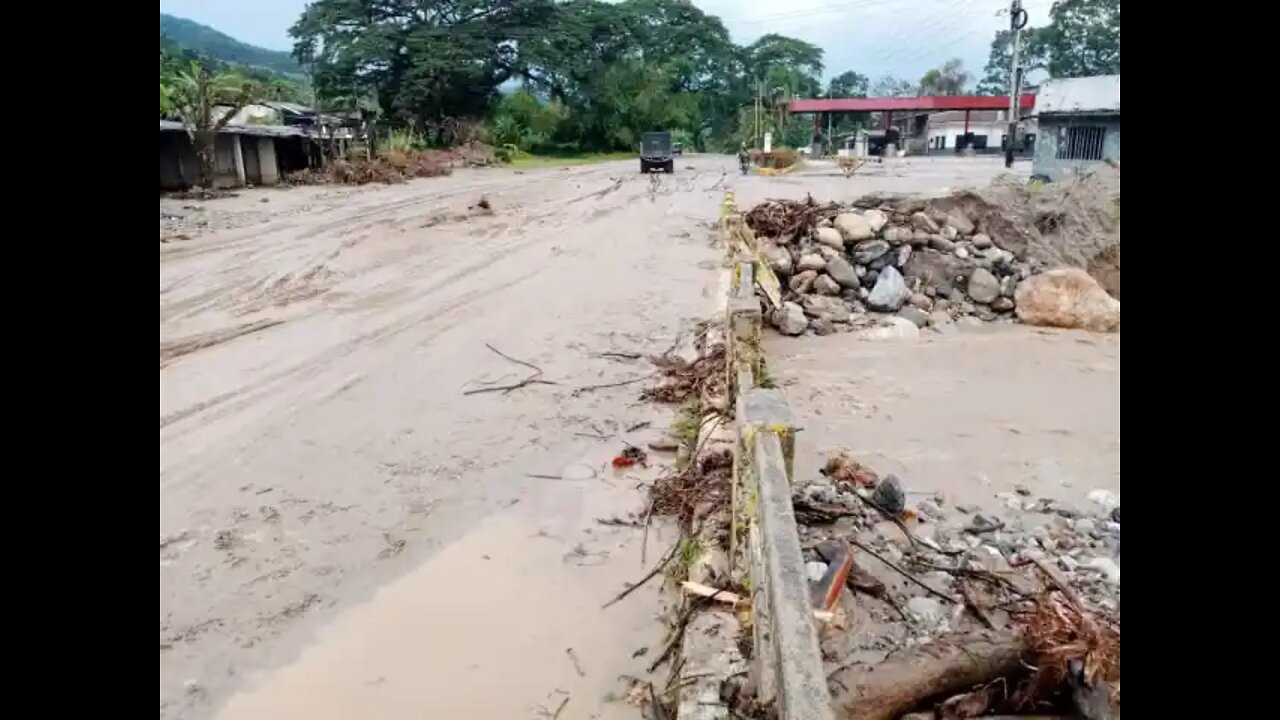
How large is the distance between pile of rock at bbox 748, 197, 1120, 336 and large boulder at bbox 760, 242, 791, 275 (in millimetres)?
16

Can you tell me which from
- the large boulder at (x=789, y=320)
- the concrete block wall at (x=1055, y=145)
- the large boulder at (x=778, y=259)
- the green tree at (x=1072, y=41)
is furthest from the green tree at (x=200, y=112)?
the green tree at (x=1072, y=41)

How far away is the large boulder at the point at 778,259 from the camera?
44.2 ft

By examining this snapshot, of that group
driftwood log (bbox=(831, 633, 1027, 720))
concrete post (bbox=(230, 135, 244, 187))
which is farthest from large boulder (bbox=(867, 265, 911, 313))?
concrete post (bbox=(230, 135, 244, 187))

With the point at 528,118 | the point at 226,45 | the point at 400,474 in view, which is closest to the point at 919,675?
the point at 400,474

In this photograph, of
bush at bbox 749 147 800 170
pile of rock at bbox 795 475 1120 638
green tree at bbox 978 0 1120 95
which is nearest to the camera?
pile of rock at bbox 795 475 1120 638

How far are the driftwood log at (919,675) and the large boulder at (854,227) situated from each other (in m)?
10.4

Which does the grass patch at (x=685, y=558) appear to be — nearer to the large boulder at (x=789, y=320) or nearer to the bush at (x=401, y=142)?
the large boulder at (x=789, y=320)

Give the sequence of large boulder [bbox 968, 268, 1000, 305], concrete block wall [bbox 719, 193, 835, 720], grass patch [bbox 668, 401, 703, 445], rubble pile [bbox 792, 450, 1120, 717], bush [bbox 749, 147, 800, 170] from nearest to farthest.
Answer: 1. concrete block wall [bbox 719, 193, 835, 720]
2. rubble pile [bbox 792, 450, 1120, 717]
3. grass patch [bbox 668, 401, 703, 445]
4. large boulder [bbox 968, 268, 1000, 305]
5. bush [bbox 749, 147, 800, 170]

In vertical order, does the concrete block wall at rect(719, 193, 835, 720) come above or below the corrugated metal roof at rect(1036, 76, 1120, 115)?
below

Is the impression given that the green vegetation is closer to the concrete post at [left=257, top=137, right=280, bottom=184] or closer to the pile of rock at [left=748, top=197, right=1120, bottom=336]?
the concrete post at [left=257, top=137, right=280, bottom=184]

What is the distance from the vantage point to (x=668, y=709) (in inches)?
153

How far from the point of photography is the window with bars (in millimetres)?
25172
